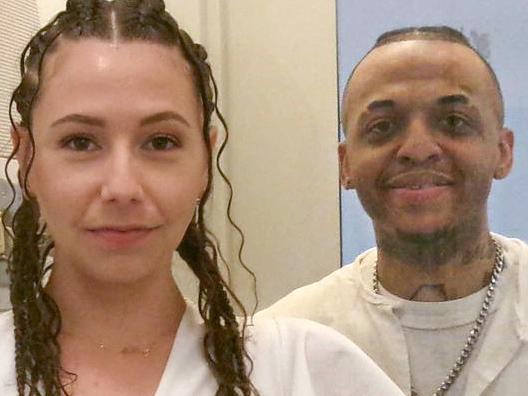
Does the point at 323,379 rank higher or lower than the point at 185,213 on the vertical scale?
lower

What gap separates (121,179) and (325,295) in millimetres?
272

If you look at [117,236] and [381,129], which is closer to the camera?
[117,236]

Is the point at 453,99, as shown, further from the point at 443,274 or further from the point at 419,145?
the point at 443,274

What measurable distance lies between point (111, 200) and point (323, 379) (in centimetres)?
25

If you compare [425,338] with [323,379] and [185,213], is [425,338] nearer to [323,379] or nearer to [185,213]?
[323,379]

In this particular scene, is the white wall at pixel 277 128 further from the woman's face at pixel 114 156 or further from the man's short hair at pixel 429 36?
the woman's face at pixel 114 156

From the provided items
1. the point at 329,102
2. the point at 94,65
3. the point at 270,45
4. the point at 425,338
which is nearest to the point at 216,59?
the point at 270,45

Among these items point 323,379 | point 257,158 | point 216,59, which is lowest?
point 323,379

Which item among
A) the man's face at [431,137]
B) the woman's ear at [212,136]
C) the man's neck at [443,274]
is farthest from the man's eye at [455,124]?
the woman's ear at [212,136]

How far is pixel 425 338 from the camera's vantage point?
77cm

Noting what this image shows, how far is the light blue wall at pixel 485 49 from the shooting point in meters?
0.79

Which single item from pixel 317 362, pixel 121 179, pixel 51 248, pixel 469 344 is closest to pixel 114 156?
pixel 121 179

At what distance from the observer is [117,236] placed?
25.9 inches

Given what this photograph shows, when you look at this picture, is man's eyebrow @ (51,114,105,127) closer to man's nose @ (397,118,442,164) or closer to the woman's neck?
the woman's neck
